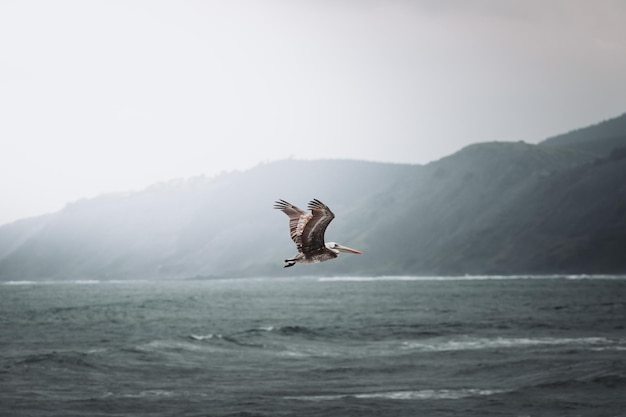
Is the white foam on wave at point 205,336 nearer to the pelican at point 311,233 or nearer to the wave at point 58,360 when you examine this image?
the wave at point 58,360

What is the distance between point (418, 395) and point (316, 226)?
83.1ft

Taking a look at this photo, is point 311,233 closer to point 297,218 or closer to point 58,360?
point 297,218

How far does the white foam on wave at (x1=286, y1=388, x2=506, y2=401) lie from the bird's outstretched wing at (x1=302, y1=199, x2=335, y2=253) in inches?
924

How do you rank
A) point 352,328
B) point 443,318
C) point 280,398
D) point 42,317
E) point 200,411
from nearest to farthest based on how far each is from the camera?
point 200,411
point 280,398
point 352,328
point 443,318
point 42,317

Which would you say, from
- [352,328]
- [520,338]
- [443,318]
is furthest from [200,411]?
[443,318]

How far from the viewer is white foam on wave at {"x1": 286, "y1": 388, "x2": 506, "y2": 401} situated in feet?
122

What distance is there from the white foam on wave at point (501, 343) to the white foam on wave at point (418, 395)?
16.7 meters

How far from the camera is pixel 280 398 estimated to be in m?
37.3

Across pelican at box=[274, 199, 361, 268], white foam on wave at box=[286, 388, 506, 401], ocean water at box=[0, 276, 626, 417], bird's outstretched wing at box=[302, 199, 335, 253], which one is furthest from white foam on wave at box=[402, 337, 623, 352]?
bird's outstretched wing at box=[302, 199, 335, 253]

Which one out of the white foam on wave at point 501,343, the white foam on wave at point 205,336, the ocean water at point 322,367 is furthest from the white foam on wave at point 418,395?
the white foam on wave at point 205,336

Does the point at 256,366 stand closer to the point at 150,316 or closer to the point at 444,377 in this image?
the point at 444,377

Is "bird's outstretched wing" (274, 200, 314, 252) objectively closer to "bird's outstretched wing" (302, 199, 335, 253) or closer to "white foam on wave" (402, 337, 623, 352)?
"bird's outstretched wing" (302, 199, 335, 253)

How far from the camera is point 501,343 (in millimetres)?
58781

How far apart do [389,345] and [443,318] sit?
27408 mm
